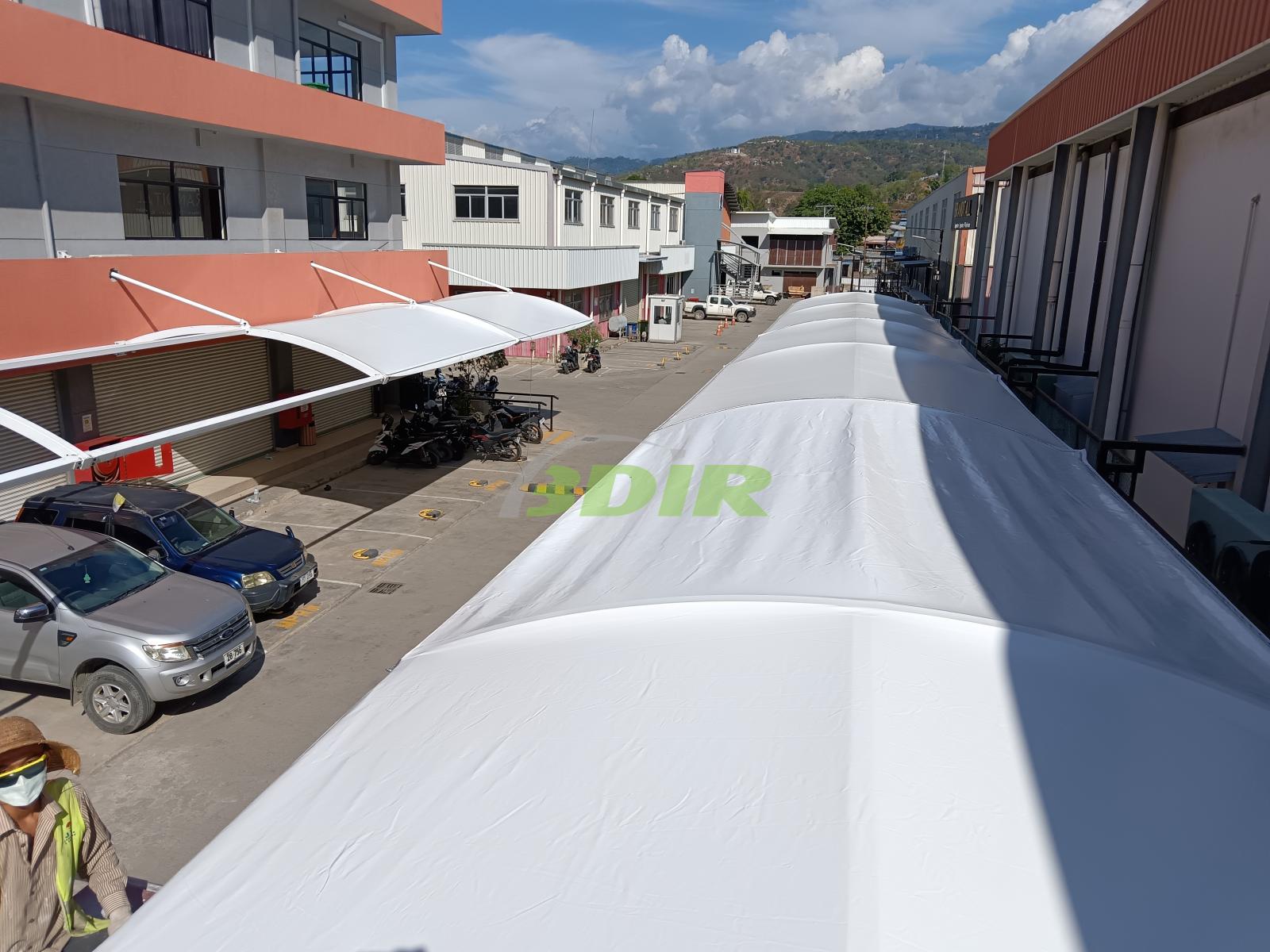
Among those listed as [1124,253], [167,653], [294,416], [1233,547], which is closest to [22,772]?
[167,653]

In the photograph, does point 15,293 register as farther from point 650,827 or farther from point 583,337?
point 583,337

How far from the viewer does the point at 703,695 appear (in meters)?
4.07

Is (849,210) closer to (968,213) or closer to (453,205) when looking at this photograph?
(968,213)

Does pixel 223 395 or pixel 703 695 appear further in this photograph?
pixel 223 395

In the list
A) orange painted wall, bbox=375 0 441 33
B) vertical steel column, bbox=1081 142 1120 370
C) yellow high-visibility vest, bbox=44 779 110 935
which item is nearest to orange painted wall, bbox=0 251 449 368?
orange painted wall, bbox=375 0 441 33

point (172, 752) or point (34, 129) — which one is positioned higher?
point (34, 129)

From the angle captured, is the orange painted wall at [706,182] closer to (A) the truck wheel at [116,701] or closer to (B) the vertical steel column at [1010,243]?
(B) the vertical steel column at [1010,243]

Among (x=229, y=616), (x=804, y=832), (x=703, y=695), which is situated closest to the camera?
(x=804, y=832)

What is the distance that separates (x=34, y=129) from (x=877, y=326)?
49.4ft

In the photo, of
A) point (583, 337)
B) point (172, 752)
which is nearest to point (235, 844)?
point (172, 752)

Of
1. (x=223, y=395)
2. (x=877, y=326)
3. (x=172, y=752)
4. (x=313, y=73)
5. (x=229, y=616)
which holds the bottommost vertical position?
(x=172, y=752)

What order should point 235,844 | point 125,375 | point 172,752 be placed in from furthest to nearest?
point 125,375 < point 172,752 < point 235,844

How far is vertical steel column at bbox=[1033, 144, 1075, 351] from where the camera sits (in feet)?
68.8

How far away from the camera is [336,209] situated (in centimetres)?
1955
